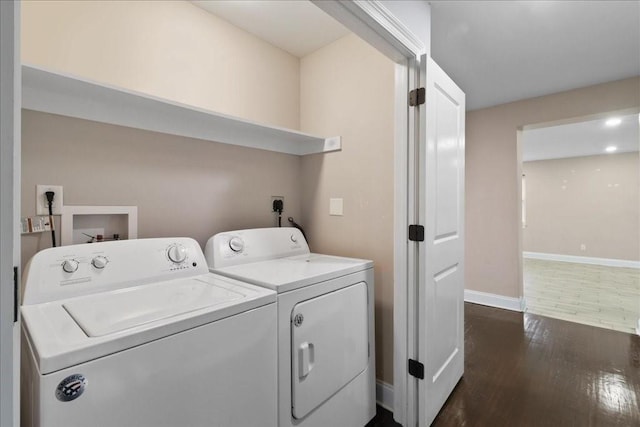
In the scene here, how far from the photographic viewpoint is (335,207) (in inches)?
83.3

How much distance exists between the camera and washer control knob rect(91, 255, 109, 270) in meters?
1.19

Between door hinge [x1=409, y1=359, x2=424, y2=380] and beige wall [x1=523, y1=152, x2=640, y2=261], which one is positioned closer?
door hinge [x1=409, y1=359, x2=424, y2=380]

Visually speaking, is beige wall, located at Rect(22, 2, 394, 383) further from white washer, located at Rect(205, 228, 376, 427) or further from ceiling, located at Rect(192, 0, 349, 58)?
white washer, located at Rect(205, 228, 376, 427)

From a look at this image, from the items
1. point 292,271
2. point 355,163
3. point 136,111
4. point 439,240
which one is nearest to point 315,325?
point 292,271

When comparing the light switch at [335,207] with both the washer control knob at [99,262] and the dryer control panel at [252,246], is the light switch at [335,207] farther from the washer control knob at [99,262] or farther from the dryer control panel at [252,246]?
the washer control knob at [99,262]

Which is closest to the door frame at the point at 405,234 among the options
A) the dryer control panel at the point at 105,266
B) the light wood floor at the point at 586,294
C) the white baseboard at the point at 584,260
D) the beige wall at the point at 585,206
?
the dryer control panel at the point at 105,266

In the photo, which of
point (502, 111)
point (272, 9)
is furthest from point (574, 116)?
point (272, 9)

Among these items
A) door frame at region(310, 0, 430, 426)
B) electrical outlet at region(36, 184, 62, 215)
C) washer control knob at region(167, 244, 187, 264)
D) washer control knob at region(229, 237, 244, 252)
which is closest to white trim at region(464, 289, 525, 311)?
door frame at region(310, 0, 430, 426)

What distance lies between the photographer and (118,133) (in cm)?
149

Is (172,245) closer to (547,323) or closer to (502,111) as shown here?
(547,323)

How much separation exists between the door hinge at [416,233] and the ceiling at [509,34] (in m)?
1.33

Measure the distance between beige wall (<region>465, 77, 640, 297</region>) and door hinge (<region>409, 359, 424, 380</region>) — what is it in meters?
2.45

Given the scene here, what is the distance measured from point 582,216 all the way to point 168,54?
326 inches

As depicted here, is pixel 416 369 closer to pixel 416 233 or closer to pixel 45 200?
pixel 416 233
